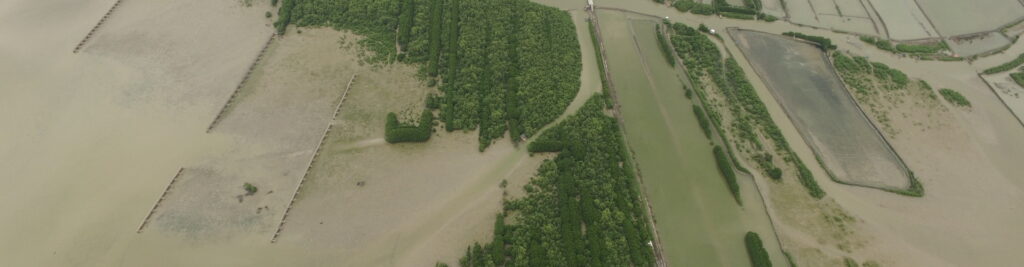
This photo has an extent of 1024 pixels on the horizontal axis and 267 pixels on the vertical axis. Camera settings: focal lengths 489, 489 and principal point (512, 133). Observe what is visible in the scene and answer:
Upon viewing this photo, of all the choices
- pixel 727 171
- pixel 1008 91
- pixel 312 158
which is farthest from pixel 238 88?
pixel 1008 91

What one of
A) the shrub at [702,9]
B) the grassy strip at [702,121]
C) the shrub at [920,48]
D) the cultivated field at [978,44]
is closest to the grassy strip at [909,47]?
the shrub at [920,48]

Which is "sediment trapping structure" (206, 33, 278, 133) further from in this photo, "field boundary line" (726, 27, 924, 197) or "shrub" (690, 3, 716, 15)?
"field boundary line" (726, 27, 924, 197)

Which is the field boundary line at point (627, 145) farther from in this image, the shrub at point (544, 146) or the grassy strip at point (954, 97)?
the grassy strip at point (954, 97)

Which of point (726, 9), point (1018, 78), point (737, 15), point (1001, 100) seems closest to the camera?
point (1001, 100)

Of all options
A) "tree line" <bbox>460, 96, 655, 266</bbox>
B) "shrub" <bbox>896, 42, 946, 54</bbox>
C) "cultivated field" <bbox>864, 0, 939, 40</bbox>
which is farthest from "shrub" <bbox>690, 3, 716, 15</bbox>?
"tree line" <bbox>460, 96, 655, 266</bbox>

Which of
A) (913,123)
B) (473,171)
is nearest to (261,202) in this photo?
(473,171)

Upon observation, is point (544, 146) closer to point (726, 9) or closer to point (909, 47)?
point (726, 9)

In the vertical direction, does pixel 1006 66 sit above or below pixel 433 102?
below
